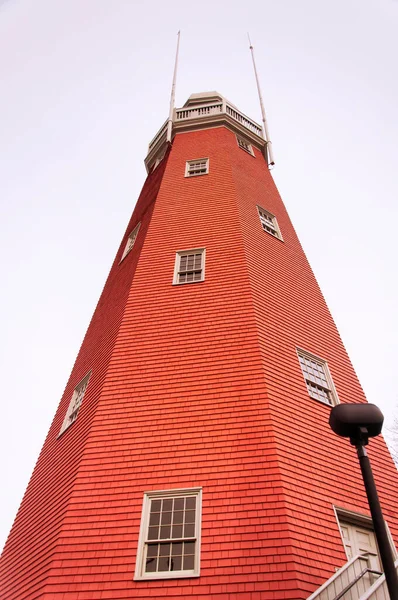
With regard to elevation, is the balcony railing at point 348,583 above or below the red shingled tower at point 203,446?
below

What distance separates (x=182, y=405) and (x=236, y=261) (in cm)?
511

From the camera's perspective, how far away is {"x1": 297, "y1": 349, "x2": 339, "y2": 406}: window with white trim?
12.3m

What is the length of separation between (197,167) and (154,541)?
48.8 feet

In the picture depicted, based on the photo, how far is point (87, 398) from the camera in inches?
496

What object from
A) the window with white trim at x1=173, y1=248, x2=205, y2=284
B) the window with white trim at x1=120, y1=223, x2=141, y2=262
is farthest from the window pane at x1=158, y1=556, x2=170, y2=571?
the window with white trim at x1=120, y1=223, x2=141, y2=262

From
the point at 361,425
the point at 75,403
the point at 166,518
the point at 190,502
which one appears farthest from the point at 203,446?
the point at 361,425

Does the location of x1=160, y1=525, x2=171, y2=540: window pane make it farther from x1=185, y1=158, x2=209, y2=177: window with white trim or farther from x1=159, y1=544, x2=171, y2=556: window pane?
x1=185, y1=158, x2=209, y2=177: window with white trim

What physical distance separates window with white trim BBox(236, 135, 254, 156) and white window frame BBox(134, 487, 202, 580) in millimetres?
17436

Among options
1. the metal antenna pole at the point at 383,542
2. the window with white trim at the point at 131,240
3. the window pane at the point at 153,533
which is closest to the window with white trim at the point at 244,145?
→ the window with white trim at the point at 131,240

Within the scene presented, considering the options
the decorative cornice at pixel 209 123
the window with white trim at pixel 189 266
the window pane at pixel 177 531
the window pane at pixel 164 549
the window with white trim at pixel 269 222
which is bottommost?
the window pane at pixel 164 549

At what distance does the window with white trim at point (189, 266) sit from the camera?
563 inches

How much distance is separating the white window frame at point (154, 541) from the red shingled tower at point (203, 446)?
1.1 inches

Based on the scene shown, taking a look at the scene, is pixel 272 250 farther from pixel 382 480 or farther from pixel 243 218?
pixel 382 480

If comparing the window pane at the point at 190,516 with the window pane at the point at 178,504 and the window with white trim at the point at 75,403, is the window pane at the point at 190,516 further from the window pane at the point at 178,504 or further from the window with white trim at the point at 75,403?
the window with white trim at the point at 75,403
